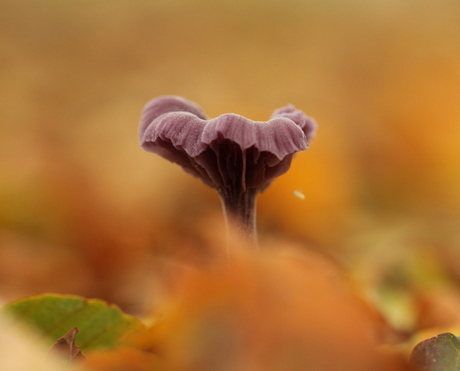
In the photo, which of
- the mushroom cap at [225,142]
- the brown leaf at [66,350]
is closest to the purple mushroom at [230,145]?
the mushroom cap at [225,142]

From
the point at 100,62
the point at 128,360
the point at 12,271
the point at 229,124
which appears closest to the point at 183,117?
the point at 229,124

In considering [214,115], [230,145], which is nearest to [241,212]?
[230,145]

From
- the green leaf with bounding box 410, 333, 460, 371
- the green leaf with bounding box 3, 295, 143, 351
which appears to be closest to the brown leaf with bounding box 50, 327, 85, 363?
the green leaf with bounding box 3, 295, 143, 351

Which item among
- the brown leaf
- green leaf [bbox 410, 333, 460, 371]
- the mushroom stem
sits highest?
the mushroom stem

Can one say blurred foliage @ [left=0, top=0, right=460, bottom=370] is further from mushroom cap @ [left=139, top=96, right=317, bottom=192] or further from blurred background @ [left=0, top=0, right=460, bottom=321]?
mushroom cap @ [left=139, top=96, right=317, bottom=192]

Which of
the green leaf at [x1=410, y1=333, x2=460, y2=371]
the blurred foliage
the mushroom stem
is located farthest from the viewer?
the blurred foliage

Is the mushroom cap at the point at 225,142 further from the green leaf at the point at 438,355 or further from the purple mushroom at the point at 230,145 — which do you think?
the green leaf at the point at 438,355
